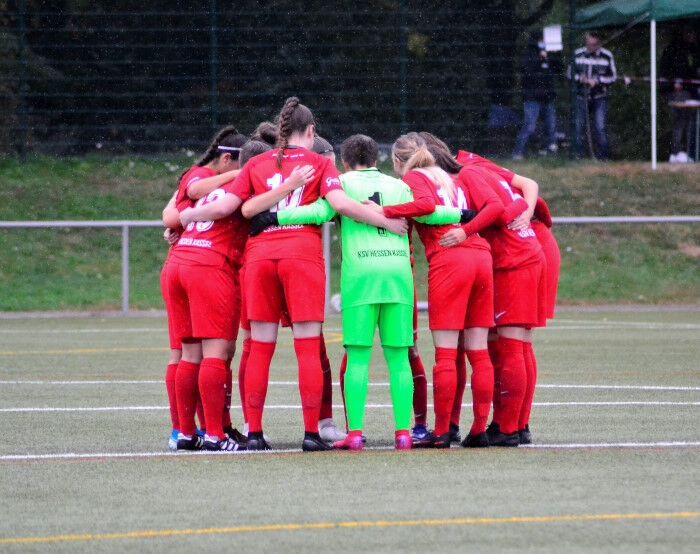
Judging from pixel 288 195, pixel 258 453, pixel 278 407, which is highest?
pixel 288 195

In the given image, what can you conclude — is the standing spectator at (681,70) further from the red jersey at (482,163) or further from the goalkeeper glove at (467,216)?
the goalkeeper glove at (467,216)

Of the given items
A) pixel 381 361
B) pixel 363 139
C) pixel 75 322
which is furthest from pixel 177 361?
pixel 75 322

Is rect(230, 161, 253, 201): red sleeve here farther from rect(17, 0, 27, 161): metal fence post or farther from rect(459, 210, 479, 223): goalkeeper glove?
rect(17, 0, 27, 161): metal fence post

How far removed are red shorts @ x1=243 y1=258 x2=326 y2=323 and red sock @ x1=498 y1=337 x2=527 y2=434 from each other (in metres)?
1.11

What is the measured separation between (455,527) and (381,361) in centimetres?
803

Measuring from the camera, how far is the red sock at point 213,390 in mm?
8031

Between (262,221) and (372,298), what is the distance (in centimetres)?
73

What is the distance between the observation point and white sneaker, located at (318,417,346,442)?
8.45 meters

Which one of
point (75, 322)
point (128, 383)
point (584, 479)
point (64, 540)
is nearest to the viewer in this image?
point (64, 540)

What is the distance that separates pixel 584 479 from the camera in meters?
6.81

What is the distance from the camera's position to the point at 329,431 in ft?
27.9

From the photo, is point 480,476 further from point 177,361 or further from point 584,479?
point 177,361

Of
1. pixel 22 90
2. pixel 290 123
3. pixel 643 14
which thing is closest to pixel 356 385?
pixel 290 123

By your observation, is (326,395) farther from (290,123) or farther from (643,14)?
(643,14)
